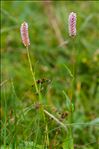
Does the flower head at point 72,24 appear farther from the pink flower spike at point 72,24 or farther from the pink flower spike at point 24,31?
the pink flower spike at point 24,31

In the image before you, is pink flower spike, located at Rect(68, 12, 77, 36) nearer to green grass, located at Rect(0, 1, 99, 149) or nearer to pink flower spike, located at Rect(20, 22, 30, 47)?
pink flower spike, located at Rect(20, 22, 30, 47)

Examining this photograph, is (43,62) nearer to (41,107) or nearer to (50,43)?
(50,43)

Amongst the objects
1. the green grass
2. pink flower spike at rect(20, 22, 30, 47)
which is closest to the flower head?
pink flower spike at rect(20, 22, 30, 47)

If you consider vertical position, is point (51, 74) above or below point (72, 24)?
above

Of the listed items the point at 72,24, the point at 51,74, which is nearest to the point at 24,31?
the point at 72,24

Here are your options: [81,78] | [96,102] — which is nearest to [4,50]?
[81,78]

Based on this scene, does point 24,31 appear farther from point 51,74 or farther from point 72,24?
point 51,74

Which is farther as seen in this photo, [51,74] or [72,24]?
[51,74]

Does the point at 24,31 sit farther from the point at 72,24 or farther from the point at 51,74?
the point at 51,74
